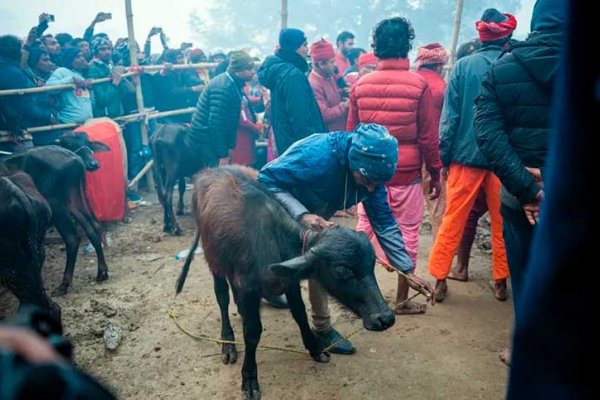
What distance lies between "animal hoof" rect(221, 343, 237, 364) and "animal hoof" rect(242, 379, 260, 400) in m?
0.44

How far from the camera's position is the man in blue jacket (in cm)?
310

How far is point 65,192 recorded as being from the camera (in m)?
5.26

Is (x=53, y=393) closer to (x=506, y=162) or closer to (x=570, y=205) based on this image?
(x=570, y=205)

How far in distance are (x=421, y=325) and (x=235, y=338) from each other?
1.65m

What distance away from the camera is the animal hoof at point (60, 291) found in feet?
15.9

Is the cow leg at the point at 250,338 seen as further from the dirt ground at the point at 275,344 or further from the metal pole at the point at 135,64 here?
the metal pole at the point at 135,64

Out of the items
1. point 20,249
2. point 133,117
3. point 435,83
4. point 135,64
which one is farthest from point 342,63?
point 20,249

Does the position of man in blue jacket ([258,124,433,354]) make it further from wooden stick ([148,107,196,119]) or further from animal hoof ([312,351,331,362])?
wooden stick ([148,107,196,119])

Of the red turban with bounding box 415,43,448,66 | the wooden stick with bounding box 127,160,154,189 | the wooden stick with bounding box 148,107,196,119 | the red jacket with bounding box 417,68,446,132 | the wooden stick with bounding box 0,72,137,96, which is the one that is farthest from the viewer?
the wooden stick with bounding box 148,107,196,119

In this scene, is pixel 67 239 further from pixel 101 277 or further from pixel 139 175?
pixel 139 175

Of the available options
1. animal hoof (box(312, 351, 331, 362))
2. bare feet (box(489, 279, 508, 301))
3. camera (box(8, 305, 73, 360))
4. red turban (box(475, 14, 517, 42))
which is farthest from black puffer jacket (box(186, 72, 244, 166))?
camera (box(8, 305, 73, 360))

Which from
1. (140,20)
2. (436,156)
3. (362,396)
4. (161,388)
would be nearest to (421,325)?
(362,396)

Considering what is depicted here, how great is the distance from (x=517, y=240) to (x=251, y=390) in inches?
80.7

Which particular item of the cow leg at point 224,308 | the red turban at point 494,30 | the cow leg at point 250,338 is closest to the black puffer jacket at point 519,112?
the red turban at point 494,30
